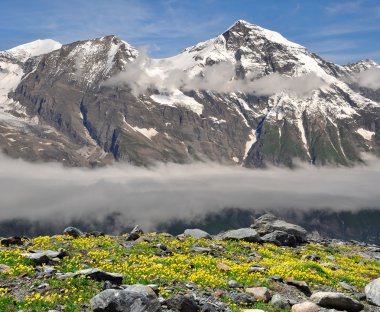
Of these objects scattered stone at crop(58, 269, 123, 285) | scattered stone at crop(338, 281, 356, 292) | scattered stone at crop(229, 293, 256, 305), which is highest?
scattered stone at crop(58, 269, 123, 285)

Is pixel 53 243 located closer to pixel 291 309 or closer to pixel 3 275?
Answer: pixel 3 275

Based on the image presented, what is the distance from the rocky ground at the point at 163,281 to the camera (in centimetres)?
1639

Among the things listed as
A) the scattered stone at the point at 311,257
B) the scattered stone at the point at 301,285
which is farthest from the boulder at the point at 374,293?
the scattered stone at the point at 311,257

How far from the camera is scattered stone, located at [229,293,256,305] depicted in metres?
18.9

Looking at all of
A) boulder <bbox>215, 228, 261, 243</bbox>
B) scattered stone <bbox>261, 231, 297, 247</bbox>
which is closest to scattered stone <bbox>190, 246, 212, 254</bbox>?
boulder <bbox>215, 228, 261, 243</bbox>

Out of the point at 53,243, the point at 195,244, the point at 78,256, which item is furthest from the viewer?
the point at 195,244

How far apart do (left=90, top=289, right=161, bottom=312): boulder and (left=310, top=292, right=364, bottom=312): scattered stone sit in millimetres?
8556

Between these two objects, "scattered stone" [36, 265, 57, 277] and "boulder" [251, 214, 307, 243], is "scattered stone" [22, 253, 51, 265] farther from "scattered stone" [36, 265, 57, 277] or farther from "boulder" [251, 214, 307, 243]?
"boulder" [251, 214, 307, 243]

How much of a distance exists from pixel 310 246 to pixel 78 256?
28.5 m

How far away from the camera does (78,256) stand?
24.2 m

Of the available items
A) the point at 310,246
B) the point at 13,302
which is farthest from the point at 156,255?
the point at 310,246

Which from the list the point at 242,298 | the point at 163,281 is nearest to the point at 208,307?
the point at 242,298

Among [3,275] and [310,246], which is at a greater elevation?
[3,275]

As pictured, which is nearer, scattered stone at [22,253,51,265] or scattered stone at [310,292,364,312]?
scattered stone at [310,292,364,312]
